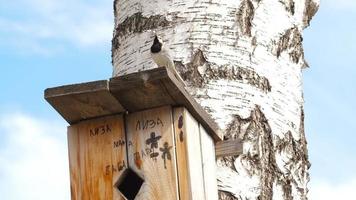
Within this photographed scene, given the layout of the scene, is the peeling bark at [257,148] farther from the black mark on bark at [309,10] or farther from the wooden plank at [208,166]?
the black mark on bark at [309,10]

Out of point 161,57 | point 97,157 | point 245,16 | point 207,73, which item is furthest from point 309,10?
point 97,157

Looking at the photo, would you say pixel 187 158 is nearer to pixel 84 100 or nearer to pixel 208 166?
pixel 208 166

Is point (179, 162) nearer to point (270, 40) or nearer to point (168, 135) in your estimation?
point (168, 135)

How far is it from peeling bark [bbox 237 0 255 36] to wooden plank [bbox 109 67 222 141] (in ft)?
1.55

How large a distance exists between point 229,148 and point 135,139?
319mm

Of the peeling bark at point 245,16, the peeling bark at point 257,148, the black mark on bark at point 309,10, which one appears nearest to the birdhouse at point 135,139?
the peeling bark at point 257,148

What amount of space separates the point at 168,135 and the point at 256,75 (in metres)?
0.53

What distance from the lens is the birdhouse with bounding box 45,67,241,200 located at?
19.7ft

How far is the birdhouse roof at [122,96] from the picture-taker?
19.6ft

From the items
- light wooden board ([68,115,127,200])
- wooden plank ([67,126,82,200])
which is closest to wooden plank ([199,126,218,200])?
light wooden board ([68,115,127,200])

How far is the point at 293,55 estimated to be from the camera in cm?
664

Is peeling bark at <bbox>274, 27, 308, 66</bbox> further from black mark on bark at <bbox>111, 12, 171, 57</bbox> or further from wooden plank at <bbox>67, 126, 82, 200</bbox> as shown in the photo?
wooden plank at <bbox>67, 126, 82, 200</bbox>

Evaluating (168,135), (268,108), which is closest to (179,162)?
(168,135)

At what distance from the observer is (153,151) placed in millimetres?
6082
